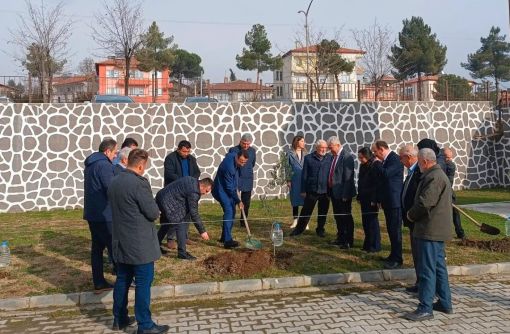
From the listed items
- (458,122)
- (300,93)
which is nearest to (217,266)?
(458,122)

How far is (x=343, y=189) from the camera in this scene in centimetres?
871

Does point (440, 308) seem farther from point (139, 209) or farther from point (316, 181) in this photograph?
point (316, 181)

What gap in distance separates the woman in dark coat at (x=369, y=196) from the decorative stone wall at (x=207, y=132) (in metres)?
7.53

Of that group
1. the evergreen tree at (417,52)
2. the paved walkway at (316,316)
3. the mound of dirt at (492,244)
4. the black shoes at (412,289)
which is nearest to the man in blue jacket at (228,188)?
the paved walkway at (316,316)

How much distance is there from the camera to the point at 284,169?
10.2 m

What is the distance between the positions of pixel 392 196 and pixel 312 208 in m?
2.40

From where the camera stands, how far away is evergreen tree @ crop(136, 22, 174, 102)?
28058 millimetres

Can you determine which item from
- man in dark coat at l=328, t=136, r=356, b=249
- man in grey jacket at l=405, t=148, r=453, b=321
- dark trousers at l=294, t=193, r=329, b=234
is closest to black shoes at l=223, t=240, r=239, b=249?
dark trousers at l=294, t=193, r=329, b=234

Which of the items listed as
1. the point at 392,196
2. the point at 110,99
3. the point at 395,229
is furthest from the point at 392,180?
the point at 110,99

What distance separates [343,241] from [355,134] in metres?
8.10

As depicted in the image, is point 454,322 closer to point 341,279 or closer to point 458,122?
point 341,279

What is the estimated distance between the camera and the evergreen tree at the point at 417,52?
43.0m

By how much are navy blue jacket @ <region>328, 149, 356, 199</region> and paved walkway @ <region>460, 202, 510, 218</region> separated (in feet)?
15.8

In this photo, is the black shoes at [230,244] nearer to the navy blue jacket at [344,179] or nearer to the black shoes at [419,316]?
the navy blue jacket at [344,179]
